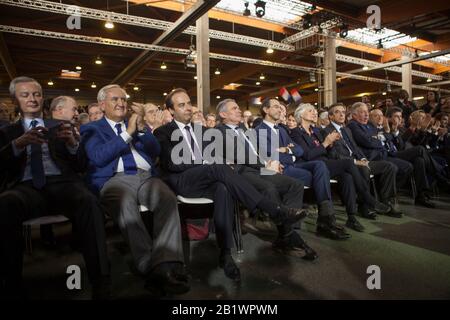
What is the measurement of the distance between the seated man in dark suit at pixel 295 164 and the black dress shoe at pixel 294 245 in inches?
19.9

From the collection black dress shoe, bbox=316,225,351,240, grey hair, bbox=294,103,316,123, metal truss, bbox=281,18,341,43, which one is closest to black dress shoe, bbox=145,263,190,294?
black dress shoe, bbox=316,225,351,240

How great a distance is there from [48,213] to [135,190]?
542 millimetres

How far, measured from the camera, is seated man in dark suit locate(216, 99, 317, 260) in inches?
91.2

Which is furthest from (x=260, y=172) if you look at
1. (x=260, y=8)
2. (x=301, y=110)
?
(x=260, y=8)

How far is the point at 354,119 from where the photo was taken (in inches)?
151

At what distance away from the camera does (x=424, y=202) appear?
3.76 m

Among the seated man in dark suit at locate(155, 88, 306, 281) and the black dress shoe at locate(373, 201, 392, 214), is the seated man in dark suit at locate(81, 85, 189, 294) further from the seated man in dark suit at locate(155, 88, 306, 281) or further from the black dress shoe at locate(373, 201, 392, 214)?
the black dress shoe at locate(373, 201, 392, 214)

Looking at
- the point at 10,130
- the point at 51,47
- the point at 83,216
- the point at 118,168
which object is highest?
the point at 51,47

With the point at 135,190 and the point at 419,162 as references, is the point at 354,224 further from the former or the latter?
the point at 135,190

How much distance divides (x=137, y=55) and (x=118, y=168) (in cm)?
865

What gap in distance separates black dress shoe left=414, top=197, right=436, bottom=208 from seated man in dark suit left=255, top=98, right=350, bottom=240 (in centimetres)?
179
